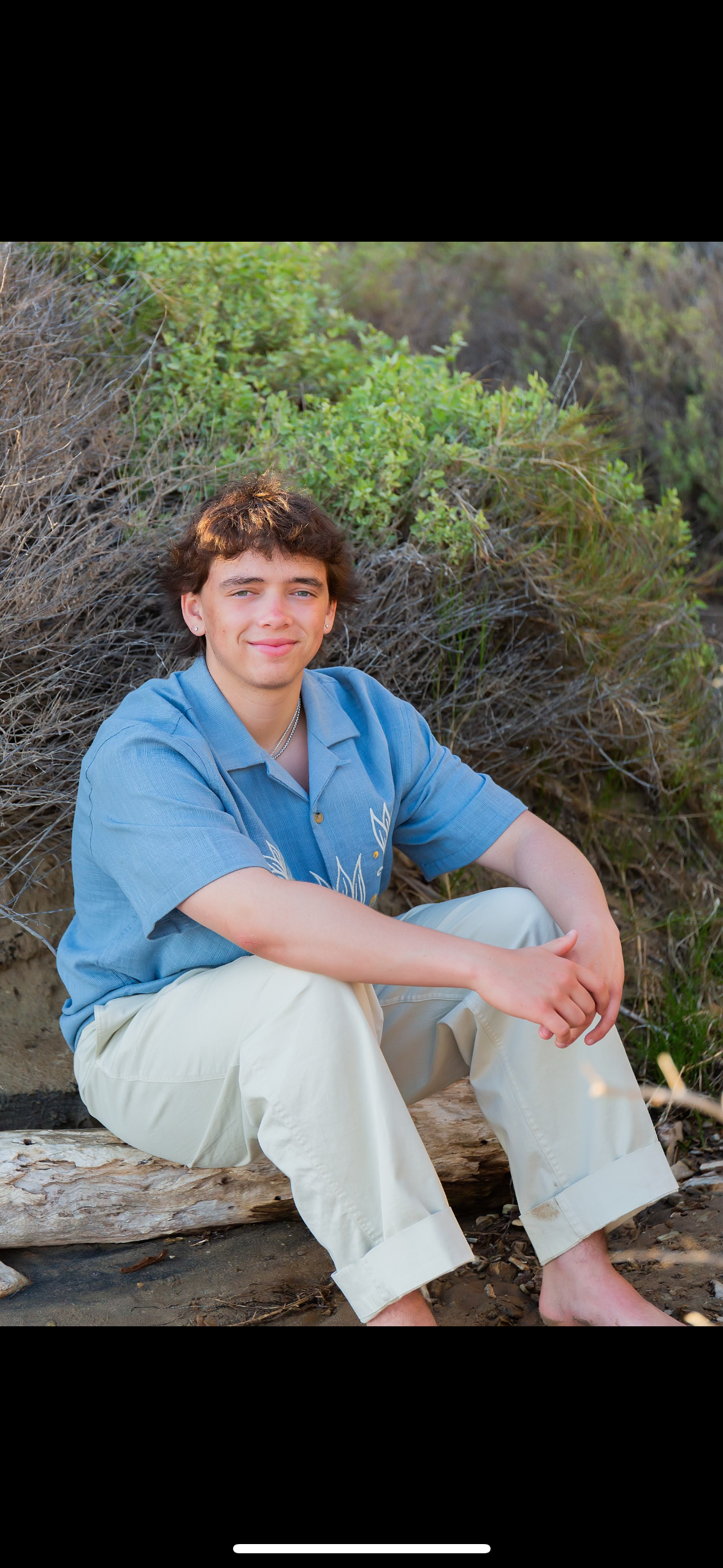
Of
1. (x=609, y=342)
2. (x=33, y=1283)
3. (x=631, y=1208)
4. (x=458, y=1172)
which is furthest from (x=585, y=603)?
(x=609, y=342)

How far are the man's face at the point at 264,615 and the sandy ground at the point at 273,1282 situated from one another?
47.5 inches

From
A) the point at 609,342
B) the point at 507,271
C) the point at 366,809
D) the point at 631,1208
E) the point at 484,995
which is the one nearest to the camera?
the point at 484,995

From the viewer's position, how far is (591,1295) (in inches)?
81.4

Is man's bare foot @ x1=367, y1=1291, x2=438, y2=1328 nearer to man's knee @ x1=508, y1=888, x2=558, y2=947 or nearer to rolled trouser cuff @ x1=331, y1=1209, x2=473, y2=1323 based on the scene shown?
rolled trouser cuff @ x1=331, y1=1209, x2=473, y2=1323

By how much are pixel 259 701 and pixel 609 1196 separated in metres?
1.09

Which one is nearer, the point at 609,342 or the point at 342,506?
the point at 342,506

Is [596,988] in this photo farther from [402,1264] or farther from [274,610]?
[274,610]

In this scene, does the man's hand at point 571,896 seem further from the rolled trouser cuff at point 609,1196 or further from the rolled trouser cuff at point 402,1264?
the rolled trouser cuff at point 402,1264

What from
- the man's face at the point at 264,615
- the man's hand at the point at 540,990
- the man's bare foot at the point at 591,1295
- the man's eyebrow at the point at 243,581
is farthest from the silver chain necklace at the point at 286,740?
the man's bare foot at the point at 591,1295

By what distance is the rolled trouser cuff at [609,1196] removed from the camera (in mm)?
2039

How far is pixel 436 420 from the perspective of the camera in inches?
145

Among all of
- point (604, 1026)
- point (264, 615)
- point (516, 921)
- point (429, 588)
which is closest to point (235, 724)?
point (264, 615)

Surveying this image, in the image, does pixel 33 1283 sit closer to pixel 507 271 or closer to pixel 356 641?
pixel 356 641

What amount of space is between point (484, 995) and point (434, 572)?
5.92ft
